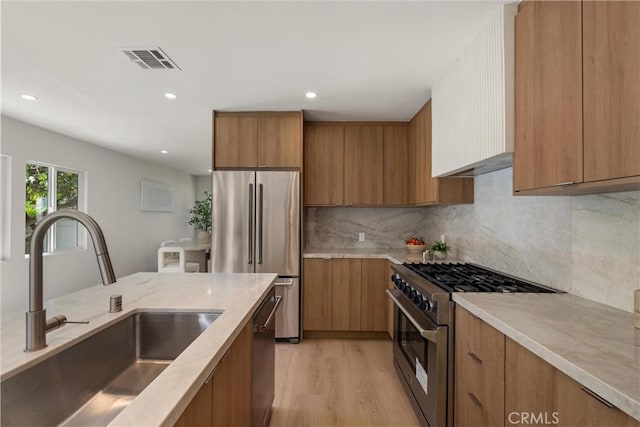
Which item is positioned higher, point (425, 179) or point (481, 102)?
point (481, 102)

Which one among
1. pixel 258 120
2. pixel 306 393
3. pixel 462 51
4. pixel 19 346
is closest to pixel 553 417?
pixel 19 346

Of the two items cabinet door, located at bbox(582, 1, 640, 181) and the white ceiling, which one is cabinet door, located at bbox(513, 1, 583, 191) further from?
the white ceiling

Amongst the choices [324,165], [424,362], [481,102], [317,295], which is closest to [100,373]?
[424,362]

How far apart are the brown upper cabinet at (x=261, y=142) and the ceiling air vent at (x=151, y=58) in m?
1.02

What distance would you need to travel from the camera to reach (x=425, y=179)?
3076mm

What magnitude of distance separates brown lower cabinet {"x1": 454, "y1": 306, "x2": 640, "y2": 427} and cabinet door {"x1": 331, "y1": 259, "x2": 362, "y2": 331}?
175 cm

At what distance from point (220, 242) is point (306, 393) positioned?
1.70 metres

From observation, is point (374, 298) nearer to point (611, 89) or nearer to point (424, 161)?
point (424, 161)

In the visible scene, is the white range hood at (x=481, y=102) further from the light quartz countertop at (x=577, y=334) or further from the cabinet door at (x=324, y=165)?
the cabinet door at (x=324, y=165)

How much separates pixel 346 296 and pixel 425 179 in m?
1.50

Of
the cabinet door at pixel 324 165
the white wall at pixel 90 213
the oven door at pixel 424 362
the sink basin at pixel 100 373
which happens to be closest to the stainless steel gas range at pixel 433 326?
the oven door at pixel 424 362

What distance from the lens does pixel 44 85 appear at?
2713 millimetres

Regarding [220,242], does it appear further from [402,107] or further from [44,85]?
[402,107]

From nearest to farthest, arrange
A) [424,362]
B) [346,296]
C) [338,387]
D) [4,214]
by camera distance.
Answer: [424,362]
[338,387]
[346,296]
[4,214]
